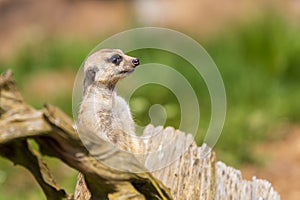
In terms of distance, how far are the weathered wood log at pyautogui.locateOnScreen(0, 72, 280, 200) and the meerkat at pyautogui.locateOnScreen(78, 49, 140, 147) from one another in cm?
15

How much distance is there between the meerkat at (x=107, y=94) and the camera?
8.07 ft

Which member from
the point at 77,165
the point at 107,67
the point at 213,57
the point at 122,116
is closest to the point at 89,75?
the point at 107,67

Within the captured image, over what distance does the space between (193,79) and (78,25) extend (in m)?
3.38

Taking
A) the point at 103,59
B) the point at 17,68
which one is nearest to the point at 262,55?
the point at 17,68

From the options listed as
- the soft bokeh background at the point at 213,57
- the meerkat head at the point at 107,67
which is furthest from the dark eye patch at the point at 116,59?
the soft bokeh background at the point at 213,57

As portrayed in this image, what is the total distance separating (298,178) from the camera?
14.5ft

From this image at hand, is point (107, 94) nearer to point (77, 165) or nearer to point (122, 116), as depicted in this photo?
point (122, 116)

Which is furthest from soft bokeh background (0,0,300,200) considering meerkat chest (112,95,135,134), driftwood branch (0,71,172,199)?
driftwood branch (0,71,172,199)

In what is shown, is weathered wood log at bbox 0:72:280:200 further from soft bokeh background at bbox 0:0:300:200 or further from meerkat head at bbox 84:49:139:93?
soft bokeh background at bbox 0:0:300:200

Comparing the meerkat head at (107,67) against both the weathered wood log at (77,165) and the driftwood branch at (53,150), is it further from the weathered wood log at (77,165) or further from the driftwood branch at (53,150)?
the driftwood branch at (53,150)

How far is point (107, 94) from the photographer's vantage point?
257 cm

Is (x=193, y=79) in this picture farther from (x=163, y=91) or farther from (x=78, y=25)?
(x=78, y=25)

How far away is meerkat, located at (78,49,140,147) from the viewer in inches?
96.8

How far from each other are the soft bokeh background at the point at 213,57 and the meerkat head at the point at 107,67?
29.5 inches
